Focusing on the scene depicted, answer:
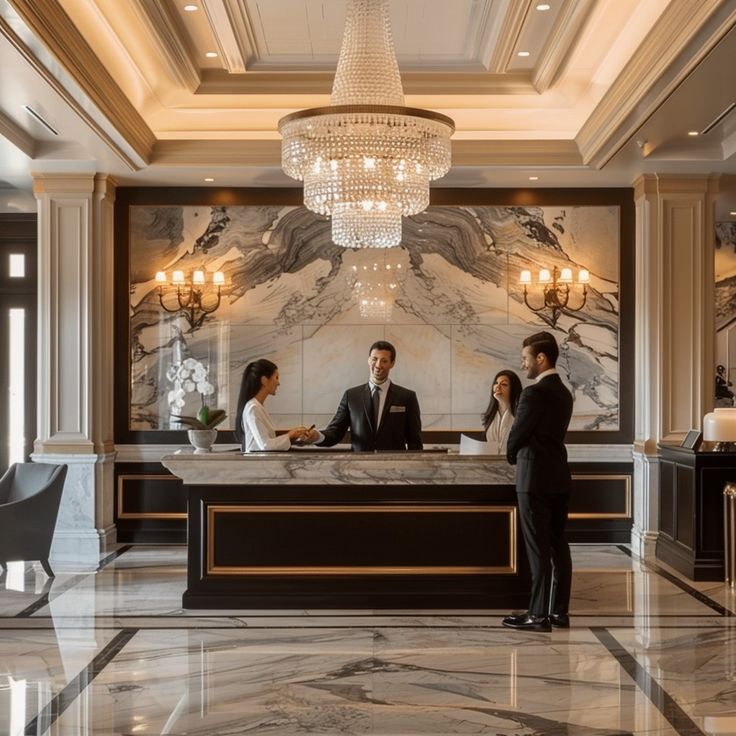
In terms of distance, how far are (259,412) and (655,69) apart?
324 centimetres

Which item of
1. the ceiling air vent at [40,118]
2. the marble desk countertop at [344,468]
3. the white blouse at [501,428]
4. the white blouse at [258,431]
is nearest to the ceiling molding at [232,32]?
the ceiling air vent at [40,118]

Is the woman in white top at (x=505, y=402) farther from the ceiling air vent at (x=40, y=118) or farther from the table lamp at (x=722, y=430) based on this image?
the ceiling air vent at (x=40, y=118)

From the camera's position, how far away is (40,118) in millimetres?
7422

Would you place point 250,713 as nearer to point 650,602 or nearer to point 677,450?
point 650,602

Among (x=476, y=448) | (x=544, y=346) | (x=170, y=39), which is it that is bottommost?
(x=476, y=448)

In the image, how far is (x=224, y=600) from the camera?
6566 mm

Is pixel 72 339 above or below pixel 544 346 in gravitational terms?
above

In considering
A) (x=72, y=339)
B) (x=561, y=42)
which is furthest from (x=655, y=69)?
(x=72, y=339)

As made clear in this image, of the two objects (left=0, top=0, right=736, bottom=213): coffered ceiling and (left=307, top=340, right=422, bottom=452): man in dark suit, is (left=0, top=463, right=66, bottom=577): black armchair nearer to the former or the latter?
(left=307, top=340, right=422, bottom=452): man in dark suit

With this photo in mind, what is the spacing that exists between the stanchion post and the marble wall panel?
2.13 m

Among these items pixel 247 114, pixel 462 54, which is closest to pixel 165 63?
pixel 247 114

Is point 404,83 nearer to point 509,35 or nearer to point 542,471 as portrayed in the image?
point 509,35

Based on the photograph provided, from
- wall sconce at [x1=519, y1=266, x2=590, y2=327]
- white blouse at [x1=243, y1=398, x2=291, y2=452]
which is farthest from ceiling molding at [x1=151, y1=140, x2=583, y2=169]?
white blouse at [x1=243, y1=398, x2=291, y2=452]

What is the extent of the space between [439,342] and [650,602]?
338 centimetres
